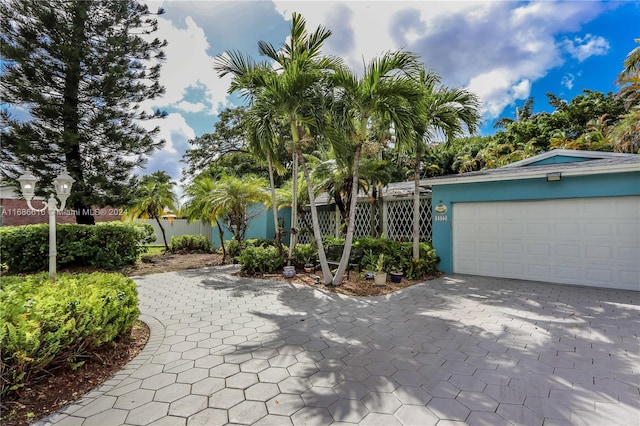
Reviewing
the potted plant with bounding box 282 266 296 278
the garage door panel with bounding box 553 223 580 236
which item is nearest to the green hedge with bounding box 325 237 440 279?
the potted plant with bounding box 282 266 296 278

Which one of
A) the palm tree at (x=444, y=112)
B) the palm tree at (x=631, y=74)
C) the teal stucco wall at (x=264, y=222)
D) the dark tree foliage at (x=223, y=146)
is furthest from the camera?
the dark tree foliage at (x=223, y=146)

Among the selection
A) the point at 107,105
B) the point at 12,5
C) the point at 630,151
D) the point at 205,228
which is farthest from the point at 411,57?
the point at 630,151

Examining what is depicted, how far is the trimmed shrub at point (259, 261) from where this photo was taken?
27.6 feet

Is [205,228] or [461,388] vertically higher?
[205,228]

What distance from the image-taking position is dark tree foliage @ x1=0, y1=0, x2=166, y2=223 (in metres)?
8.71

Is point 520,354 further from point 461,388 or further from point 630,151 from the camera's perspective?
point 630,151

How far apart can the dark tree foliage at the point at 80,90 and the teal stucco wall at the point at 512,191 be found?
10.7 meters

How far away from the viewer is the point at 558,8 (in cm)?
635

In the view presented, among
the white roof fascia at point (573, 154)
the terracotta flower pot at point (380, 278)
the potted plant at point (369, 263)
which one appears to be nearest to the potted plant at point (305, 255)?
the potted plant at point (369, 263)

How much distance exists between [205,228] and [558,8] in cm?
1616

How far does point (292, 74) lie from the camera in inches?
241

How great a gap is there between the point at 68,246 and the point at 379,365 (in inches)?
377

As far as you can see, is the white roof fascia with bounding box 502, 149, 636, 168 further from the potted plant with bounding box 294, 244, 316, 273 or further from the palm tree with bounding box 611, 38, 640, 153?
the potted plant with bounding box 294, 244, 316, 273

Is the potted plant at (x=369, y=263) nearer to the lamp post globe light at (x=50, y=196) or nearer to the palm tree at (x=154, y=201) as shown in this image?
the lamp post globe light at (x=50, y=196)
